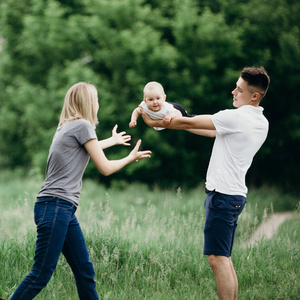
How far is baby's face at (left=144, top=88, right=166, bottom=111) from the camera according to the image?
386 cm

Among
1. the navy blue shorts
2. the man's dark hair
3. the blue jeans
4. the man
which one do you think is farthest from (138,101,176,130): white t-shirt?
the blue jeans

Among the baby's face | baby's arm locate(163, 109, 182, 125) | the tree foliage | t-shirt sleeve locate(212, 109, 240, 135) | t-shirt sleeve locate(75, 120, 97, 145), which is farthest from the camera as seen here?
the tree foliage

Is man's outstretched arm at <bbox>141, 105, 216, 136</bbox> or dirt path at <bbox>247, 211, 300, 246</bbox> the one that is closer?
man's outstretched arm at <bbox>141, 105, 216, 136</bbox>

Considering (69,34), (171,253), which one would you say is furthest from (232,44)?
(171,253)

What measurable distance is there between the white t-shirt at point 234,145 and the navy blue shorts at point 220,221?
60mm

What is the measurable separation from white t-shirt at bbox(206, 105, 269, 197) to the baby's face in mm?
632

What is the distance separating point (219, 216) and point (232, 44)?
34.4ft

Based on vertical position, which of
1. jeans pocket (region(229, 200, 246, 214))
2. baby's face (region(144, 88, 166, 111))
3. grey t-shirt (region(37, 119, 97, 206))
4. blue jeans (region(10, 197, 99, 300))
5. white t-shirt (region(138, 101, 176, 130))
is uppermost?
baby's face (region(144, 88, 166, 111))

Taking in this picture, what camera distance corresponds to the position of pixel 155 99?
3881 mm

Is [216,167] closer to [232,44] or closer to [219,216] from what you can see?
[219,216]

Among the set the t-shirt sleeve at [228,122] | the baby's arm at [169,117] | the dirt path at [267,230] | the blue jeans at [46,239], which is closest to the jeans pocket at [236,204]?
the t-shirt sleeve at [228,122]

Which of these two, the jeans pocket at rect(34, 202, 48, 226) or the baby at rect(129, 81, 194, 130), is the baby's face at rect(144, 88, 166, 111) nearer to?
the baby at rect(129, 81, 194, 130)

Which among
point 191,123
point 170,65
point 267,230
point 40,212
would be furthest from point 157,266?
point 170,65

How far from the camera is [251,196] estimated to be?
11352 mm
